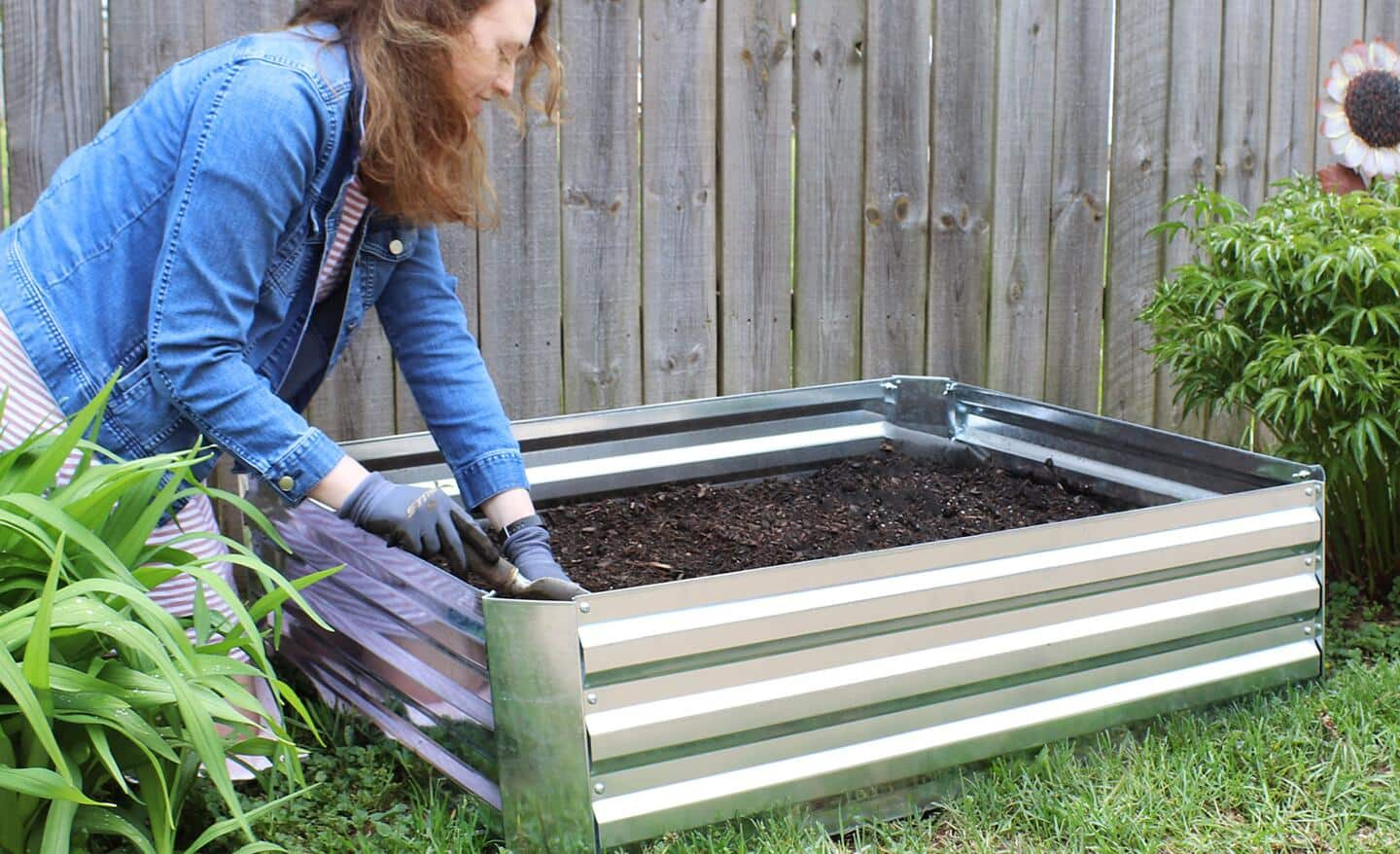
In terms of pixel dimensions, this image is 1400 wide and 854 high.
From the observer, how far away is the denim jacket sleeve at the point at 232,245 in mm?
2014

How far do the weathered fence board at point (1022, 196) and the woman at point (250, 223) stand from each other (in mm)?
1857

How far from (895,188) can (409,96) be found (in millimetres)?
1855

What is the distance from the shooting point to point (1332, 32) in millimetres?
4375

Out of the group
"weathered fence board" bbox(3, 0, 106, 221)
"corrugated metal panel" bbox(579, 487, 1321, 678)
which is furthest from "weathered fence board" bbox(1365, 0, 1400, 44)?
"weathered fence board" bbox(3, 0, 106, 221)

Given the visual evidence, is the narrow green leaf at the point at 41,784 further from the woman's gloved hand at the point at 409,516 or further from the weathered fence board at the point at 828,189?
the weathered fence board at the point at 828,189

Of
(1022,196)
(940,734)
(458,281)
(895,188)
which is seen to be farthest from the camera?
(1022,196)

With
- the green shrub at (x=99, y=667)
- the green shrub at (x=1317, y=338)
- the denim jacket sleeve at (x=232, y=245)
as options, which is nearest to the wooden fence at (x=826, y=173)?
the green shrub at (x=1317, y=338)

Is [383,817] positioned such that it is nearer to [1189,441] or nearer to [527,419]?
[527,419]

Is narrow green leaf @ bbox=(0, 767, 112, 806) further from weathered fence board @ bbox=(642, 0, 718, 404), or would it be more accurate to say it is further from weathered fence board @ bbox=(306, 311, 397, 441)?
weathered fence board @ bbox=(642, 0, 718, 404)

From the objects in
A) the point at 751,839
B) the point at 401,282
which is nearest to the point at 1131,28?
the point at 401,282

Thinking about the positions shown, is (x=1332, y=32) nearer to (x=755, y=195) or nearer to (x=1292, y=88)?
(x=1292, y=88)

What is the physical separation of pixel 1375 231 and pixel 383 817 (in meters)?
2.41

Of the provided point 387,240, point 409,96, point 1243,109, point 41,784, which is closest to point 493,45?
point 409,96

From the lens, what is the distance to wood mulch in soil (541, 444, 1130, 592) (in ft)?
9.37
